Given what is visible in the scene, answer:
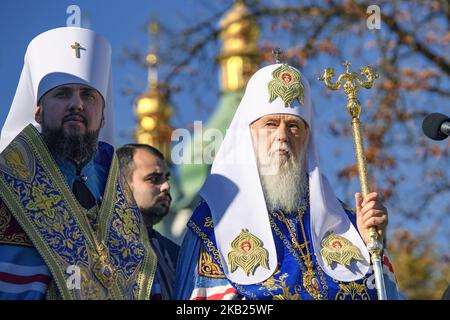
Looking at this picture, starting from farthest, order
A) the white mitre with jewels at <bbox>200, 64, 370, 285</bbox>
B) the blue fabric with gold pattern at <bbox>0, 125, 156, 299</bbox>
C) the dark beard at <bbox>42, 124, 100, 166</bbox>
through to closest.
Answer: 1. the white mitre with jewels at <bbox>200, 64, 370, 285</bbox>
2. the dark beard at <bbox>42, 124, 100, 166</bbox>
3. the blue fabric with gold pattern at <bbox>0, 125, 156, 299</bbox>

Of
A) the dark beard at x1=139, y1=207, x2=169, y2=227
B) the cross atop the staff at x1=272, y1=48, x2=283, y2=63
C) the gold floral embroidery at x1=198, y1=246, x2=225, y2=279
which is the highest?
the cross atop the staff at x1=272, y1=48, x2=283, y2=63

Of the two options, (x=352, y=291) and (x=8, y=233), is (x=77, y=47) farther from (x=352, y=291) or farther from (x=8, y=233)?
(x=352, y=291)

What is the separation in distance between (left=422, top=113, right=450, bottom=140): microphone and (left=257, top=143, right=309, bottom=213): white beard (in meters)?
1.48

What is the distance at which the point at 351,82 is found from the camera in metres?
8.25

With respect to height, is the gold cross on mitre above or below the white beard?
above

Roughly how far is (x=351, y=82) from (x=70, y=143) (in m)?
2.22

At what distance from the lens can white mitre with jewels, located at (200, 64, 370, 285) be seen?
779 cm

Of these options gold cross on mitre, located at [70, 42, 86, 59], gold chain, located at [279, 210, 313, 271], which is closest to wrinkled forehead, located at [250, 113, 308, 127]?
gold chain, located at [279, 210, 313, 271]

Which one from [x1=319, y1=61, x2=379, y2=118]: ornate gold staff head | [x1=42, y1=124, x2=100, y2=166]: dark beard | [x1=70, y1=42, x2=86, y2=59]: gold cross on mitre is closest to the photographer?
[x1=42, y1=124, x2=100, y2=166]: dark beard

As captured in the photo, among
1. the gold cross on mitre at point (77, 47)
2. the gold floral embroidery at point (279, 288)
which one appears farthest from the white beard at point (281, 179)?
the gold cross on mitre at point (77, 47)

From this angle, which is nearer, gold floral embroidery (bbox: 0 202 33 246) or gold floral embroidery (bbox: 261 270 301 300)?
gold floral embroidery (bbox: 0 202 33 246)

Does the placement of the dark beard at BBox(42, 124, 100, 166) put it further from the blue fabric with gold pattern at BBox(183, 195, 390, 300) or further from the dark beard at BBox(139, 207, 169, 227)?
the dark beard at BBox(139, 207, 169, 227)

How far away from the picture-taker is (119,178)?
25.7 feet

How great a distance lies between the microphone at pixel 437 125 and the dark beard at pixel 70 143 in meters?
2.23
